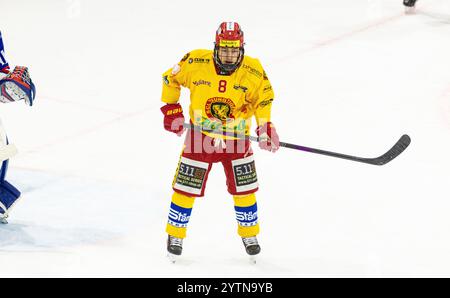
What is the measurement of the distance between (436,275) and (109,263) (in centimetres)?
163

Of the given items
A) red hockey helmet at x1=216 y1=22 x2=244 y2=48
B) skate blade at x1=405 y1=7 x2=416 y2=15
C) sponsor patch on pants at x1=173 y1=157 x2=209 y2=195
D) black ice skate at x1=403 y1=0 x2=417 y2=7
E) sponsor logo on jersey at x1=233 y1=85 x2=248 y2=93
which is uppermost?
black ice skate at x1=403 y1=0 x2=417 y2=7

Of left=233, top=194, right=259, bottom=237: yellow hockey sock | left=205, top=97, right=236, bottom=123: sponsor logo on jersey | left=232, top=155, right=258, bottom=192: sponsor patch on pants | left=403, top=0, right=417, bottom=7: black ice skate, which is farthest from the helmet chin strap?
left=403, top=0, right=417, bottom=7: black ice skate

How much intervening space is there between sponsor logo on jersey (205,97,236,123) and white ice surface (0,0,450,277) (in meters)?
0.76

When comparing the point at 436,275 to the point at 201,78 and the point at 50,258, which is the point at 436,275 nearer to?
the point at 201,78

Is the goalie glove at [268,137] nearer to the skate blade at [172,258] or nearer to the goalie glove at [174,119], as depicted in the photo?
the goalie glove at [174,119]

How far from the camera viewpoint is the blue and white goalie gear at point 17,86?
4926 millimetres

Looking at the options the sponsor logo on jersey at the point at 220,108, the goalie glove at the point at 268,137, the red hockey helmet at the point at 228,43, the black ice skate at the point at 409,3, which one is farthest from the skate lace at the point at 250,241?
the black ice skate at the point at 409,3

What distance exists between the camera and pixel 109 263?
188 inches

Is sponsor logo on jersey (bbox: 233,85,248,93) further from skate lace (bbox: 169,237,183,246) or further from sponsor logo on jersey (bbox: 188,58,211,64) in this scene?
skate lace (bbox: 169,237,183,246)

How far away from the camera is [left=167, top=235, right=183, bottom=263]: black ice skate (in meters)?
Result: 4.79

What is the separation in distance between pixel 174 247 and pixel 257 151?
→ 1760 mm

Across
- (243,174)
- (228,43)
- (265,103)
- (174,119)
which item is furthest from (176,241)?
(228,43)

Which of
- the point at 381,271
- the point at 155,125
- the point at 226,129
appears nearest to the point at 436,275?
the point at 381,271

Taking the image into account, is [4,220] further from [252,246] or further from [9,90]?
[252,246]
